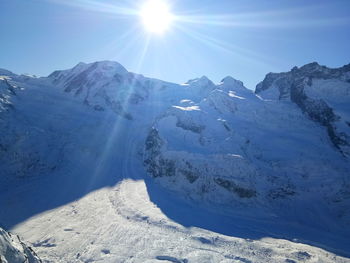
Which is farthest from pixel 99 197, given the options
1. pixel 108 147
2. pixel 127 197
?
pixel 108 147

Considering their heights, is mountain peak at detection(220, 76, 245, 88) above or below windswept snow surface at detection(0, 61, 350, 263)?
above

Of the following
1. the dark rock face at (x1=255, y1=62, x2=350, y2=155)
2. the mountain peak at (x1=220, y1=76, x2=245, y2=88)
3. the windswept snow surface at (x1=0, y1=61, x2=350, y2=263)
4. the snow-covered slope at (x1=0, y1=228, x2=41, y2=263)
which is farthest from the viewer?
the mountain peak at (x1=220, y1=76, x2=245, y2=88)

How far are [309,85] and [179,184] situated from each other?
35777 millimetres

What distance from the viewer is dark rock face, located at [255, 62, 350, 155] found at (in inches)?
1964

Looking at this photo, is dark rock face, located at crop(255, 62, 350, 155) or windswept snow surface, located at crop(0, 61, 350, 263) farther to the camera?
dark rock face, located at crop(255, 62, 350, 155)

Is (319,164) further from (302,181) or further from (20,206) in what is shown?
(20,206)

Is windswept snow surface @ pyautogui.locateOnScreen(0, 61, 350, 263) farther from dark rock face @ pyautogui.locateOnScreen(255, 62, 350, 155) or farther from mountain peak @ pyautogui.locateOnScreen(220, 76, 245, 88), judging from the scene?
mountain peak @ pyautogui.locateOnScreen(220, 76, 245, 88)

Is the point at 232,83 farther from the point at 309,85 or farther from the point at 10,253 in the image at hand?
the point at 10,253

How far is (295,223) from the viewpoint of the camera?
114 feet

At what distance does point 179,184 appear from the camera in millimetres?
42531

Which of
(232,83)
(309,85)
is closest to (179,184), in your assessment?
(309,85)

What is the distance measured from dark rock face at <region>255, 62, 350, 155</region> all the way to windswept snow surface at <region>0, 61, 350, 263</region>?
49.2 inches

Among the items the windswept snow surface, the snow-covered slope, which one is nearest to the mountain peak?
the windswept snow surface

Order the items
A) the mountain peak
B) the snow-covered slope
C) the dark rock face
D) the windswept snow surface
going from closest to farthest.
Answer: the snow-covered slope, the windswept snow surface, the dark rock face, the mountain peak
